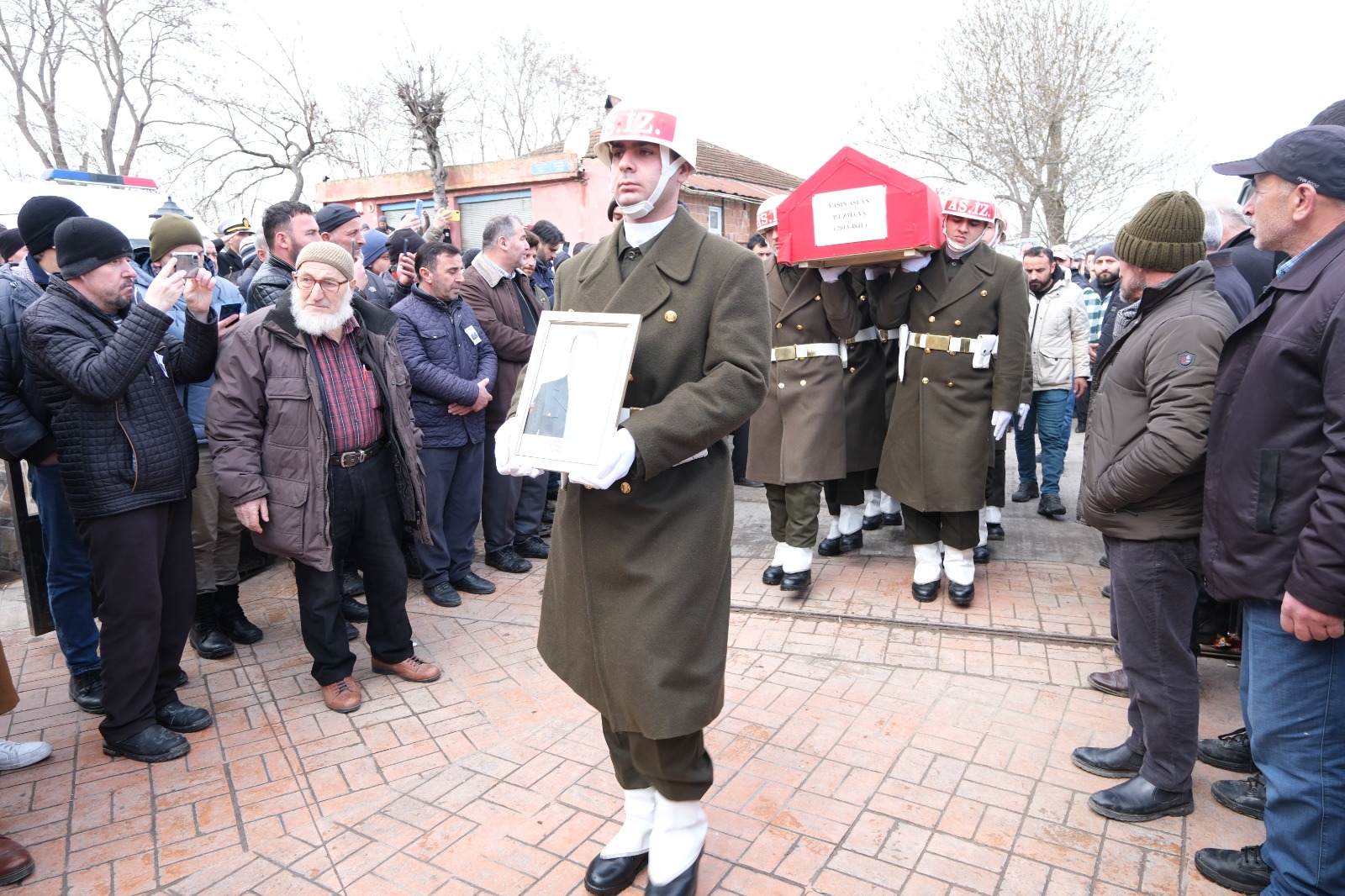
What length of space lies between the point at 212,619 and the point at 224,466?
1.46m

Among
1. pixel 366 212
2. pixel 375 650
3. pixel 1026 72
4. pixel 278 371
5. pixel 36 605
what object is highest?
pixel 1026 72

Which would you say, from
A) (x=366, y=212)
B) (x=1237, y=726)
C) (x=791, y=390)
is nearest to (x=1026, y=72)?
(x=366, y=212)

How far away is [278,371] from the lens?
3824mm

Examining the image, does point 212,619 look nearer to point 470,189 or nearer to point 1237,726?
point 1237,726

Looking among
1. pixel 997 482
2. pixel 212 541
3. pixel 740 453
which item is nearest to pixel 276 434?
pixel 212 541

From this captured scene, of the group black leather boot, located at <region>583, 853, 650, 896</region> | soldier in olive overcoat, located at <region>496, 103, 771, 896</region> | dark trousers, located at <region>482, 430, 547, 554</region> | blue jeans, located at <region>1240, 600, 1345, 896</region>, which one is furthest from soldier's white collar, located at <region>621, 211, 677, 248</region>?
dark trousers, located at <region>482, 430, 547, 554</region>

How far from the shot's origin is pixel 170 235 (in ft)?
12.4

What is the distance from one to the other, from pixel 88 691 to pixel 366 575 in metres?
1.38

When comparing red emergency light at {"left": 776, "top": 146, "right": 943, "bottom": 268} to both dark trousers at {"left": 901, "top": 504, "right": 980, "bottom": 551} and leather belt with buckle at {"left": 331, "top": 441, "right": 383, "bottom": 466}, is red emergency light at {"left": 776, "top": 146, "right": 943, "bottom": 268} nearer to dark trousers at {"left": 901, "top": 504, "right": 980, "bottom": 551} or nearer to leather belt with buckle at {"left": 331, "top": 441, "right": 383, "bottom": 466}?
dark trousers at {"left": 901, "top": 504, "right": 980, "bottom": 551}

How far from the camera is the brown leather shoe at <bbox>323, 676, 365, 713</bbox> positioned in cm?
394

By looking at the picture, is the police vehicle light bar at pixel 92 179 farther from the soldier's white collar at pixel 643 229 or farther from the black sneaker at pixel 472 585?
the soldier's white collar at pixel 643 229

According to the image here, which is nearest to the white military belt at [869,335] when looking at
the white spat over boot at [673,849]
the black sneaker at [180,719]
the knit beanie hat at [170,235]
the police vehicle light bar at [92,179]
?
the white spat over boot at [673,849]

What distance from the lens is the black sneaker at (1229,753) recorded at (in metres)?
3.20

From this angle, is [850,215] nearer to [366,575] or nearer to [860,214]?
[860,214]
